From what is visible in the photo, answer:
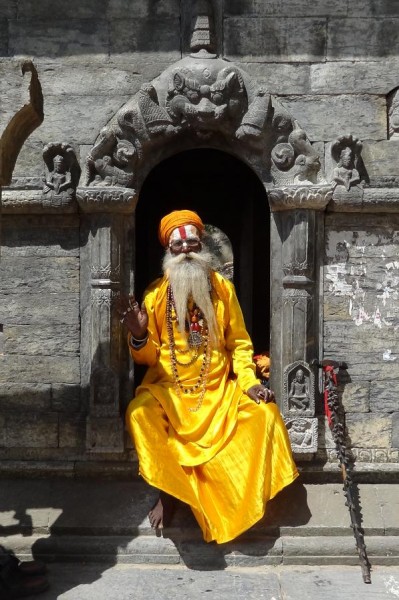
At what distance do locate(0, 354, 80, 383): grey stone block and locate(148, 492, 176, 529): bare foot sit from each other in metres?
1.21

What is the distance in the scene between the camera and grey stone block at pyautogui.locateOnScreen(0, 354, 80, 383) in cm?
537

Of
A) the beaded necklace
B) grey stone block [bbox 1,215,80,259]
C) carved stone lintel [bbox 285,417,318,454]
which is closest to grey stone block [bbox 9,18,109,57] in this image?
grey stone block [bbox 1,215,80,259]

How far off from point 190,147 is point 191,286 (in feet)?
3.67

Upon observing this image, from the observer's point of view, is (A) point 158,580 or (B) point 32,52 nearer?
(A) point 158,580

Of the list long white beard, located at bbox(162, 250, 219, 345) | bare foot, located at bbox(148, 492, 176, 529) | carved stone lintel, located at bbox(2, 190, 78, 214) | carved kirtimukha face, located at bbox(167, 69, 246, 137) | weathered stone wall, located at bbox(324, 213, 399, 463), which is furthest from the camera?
weathered stone wall, located at bbox(324, 213, 399, 463)

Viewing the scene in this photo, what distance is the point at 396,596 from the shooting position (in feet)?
13.3

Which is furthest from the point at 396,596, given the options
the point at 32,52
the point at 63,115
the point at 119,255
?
the point at 32,52

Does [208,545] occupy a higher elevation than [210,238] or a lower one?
lower

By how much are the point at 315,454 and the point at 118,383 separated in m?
1.56

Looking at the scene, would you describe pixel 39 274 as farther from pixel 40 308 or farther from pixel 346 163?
pixel 346 163

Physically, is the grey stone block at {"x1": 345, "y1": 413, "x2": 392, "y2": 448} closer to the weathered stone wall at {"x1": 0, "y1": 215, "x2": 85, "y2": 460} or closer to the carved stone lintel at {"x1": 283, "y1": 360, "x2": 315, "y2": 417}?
the carved stone lintel at {"x1": 283, "y1": 360, "x2": 315, "y2": 417}

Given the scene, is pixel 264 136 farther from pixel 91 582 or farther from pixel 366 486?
pixel 91 582

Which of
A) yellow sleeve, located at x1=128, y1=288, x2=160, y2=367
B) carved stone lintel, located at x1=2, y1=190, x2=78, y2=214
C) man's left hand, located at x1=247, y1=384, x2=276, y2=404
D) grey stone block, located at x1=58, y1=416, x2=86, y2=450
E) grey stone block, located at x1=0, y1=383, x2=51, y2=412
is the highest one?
carved stone lintel, located at x1=2, y1=190, x2=78, y2=214

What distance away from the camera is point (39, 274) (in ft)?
17.5
